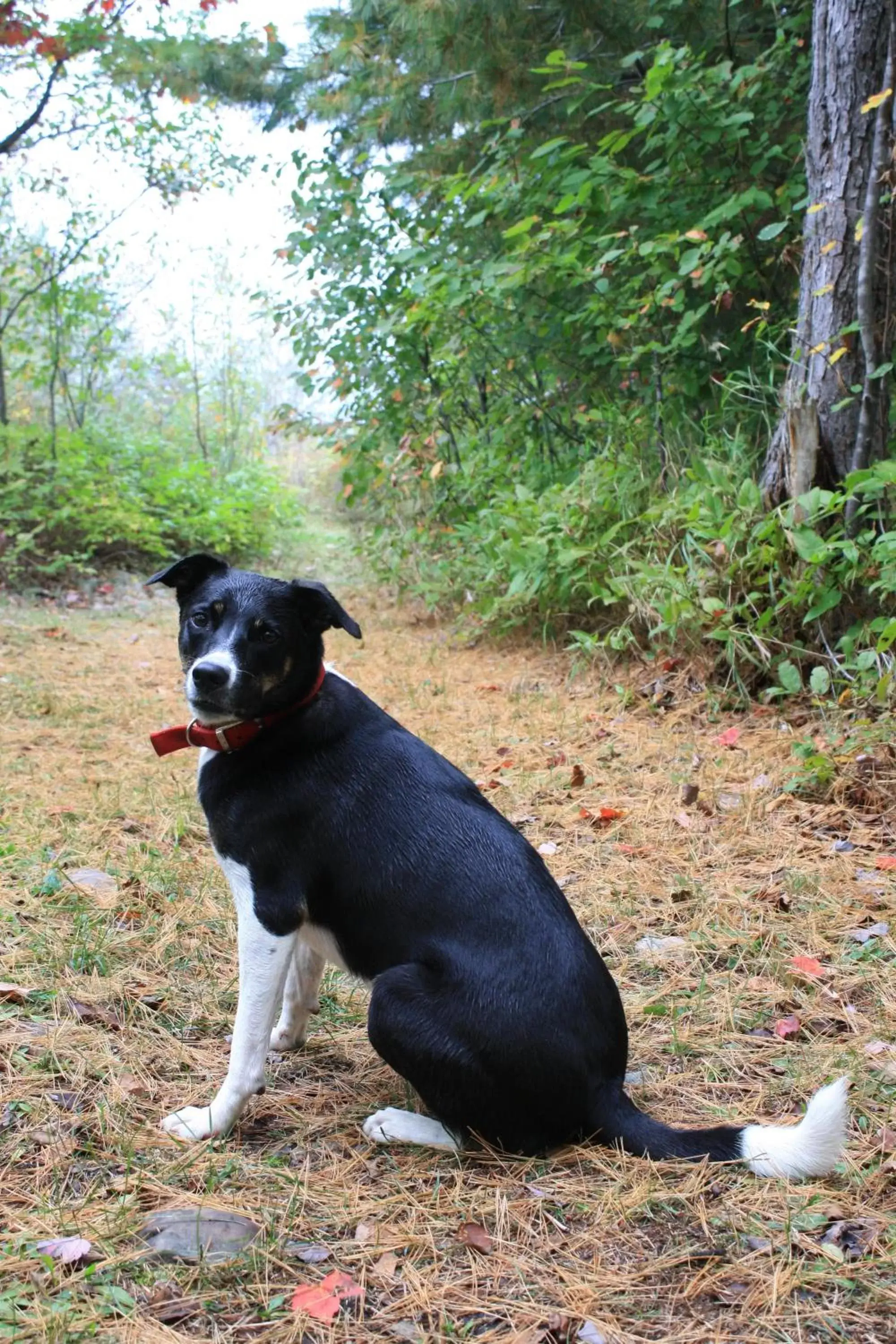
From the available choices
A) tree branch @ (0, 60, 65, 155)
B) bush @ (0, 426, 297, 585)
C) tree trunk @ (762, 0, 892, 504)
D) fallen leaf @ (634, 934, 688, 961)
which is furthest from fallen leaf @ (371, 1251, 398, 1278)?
tree branch @ (0, 60, 65, 155)

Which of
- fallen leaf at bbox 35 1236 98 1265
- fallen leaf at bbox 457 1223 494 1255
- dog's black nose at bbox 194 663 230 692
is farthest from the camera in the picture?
dog's black nose at bbox 194 663 230 692

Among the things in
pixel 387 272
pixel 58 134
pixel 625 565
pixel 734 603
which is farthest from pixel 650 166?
pixel 58 134

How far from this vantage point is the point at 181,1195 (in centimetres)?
197

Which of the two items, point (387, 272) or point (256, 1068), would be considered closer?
point (256, 1068)

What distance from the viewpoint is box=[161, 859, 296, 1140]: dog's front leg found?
88.0 inches

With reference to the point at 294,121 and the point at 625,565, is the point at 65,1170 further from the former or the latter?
the point at 294,121

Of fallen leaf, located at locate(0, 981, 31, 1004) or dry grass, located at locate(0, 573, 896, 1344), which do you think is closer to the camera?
dry grass, located at locate(0, 573, 896, 1344)

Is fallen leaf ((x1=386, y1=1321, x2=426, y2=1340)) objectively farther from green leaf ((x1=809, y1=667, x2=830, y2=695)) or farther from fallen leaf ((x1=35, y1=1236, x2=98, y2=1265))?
green leaf ((x1=809, y1=667, x2=830, y2=695))

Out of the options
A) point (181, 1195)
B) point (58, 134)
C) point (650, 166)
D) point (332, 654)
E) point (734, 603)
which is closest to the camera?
point (181, 1195)

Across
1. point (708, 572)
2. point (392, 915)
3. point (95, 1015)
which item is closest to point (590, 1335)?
point (392, 915)

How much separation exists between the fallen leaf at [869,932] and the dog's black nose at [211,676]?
2.16 meters

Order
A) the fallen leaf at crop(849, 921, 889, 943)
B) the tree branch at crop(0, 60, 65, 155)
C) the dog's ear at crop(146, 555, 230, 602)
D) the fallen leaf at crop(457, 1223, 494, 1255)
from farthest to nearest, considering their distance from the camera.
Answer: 1. the tree branch at crop(0, 60, 65, 155)
2. the fallen leaf at crop(849, 921, 889, 943)
3. the dog's ear at crop(146, 555, 230, 602)
4. the fallen leaf at crop(457, 1223, 494, 1255)

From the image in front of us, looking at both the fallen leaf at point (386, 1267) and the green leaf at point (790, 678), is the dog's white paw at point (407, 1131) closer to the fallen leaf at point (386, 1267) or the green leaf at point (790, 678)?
the fallen leaf at point (386, 1267)

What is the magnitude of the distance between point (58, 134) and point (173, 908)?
1043 cm
